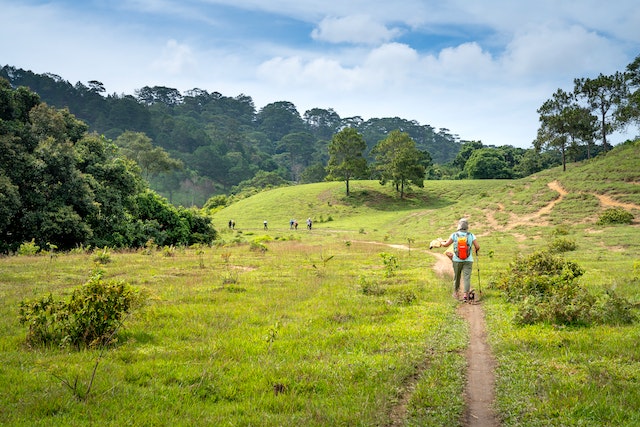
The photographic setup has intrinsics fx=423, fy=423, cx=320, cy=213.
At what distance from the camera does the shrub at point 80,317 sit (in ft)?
26.6

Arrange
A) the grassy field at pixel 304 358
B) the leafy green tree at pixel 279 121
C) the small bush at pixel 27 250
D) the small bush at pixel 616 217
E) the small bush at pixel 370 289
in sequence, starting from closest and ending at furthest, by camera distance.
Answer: the grassy field at pixel 304 358 → the small bush at pixel 370 289 → the small bush at pixel 27 250 → the small bush at pixel 616 217 → the leafy green tree at pixel 279 121

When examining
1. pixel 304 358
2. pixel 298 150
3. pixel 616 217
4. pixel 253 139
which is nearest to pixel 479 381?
pixel 304 358

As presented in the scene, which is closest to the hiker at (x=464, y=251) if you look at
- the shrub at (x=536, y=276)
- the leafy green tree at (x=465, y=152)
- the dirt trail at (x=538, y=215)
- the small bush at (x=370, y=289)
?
the shrub at (x=536, y=276)

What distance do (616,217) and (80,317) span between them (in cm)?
4075

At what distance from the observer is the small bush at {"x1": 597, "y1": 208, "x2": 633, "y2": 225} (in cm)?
3559

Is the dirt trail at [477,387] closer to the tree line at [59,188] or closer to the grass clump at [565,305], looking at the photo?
the grass clump at [565,305]

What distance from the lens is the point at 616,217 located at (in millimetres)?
35906

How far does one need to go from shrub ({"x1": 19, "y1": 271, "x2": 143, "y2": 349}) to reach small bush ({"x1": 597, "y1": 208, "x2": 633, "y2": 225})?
1557 inches

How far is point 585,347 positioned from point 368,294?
21.6ft

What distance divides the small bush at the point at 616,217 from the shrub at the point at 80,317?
39.5m

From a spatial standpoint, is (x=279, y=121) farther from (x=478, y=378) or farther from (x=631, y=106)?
(x=478, y=378)

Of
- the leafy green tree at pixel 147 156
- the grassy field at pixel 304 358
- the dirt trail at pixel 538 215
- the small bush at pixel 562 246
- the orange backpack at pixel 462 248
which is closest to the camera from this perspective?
the grassy field at pixel 304 358

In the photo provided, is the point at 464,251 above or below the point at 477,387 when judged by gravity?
above

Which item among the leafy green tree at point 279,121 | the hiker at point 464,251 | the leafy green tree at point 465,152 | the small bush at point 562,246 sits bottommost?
the small bush at point 562,246
